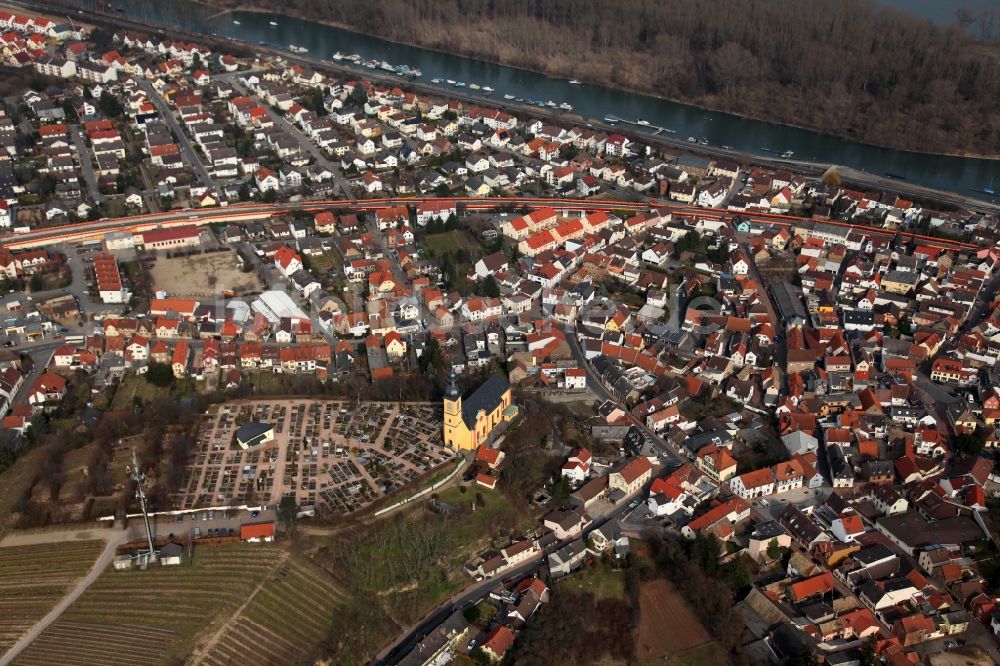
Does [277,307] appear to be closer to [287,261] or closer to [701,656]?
[287,261]

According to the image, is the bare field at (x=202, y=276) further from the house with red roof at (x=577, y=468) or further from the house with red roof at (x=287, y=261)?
the house with red roof at (x=577, y=468)

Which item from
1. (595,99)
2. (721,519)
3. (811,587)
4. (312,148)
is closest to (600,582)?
(721,519)

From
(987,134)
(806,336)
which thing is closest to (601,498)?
(806,336)

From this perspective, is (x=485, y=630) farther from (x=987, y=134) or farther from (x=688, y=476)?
(x=987, y=134)

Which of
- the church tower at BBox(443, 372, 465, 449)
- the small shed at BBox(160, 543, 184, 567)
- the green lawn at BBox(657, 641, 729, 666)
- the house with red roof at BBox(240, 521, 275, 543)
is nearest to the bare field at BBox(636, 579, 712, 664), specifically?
the green lawn at BBox(657, 641, 729, 666)

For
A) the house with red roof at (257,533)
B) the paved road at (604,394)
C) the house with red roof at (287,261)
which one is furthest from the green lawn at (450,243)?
the house with red roof at (257,533)

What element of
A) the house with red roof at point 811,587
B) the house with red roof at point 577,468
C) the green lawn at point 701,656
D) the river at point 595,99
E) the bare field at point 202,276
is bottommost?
the green lawn at point 701,656
